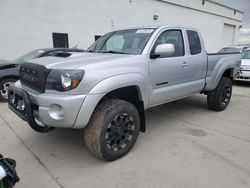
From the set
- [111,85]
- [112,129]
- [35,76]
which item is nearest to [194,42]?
[111,85]

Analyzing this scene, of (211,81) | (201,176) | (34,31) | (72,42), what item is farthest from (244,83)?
(34,31)

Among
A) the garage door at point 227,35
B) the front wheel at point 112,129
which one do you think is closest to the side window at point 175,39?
the front wheel at point 112,129

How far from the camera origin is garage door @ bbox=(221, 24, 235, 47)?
22864mm

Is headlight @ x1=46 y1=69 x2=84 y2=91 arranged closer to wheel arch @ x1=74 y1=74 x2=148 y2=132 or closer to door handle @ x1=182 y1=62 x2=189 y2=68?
wheel arch @ x1=74 y1=74 x2=148 y2=132

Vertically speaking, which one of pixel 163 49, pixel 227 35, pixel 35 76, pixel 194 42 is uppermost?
pixel 227 35

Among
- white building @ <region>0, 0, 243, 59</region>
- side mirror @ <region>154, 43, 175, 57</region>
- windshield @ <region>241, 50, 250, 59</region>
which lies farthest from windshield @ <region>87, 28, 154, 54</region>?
windshield @ <region>241, 50, 250, 59</region>

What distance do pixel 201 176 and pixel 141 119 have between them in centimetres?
117

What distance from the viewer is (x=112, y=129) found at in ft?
9.89

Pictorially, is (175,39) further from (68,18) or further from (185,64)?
(68,18)

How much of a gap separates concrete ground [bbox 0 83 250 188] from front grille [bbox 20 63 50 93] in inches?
42.6

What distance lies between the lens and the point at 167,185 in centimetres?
258

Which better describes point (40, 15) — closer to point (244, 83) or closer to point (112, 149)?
point (112, 149)

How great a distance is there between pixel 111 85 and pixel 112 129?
0.63 meters

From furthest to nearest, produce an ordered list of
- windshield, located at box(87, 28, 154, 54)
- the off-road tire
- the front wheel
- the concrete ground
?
1. the off-road tire
2. windshield, located at box(87, 28, 154, 54)
3. the front wheel
4. the concrete ground
